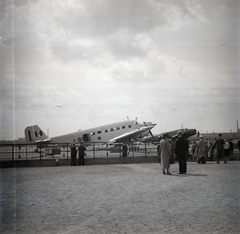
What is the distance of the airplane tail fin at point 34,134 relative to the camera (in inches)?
1523

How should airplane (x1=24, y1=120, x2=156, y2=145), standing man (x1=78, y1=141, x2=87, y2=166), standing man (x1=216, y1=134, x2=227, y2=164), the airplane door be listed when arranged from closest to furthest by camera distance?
1. standing man (x1=216, y1=134, x2=227, y2=164)
2. standing man (x1=78, y1=141, x2=87, y2=166)
3. airplane (x1=24, y1=120, x2=156, y2=145)
4. the airplane door

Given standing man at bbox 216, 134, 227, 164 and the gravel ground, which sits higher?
standing man at bbox 216, 134, 227, 164

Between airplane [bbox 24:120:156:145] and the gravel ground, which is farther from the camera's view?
airplane [bbox 24:120:156:145]

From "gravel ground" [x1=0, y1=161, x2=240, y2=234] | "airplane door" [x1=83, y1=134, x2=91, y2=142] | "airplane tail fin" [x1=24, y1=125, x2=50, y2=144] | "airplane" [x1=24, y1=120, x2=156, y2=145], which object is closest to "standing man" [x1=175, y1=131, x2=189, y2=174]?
"gravel ground" [x1=0, y1=161, x2=240, y2=234]

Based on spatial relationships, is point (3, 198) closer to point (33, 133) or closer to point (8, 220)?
point (8, 220)

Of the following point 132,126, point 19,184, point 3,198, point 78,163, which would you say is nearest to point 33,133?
point 132,126

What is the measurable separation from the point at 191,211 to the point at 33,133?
35299 millimetres

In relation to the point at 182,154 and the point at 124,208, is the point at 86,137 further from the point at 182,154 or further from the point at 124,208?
the point at 124,208

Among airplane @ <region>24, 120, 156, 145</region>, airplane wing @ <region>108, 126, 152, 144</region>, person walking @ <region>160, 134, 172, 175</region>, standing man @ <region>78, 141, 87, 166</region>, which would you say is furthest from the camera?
airplane @ <region>24, 120, 156, 145</region>

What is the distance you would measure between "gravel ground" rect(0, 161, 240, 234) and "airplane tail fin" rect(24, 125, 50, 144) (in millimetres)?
29785

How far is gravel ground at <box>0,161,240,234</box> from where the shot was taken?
5180mm

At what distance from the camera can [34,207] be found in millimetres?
6742

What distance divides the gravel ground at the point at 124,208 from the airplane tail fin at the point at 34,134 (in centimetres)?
2979

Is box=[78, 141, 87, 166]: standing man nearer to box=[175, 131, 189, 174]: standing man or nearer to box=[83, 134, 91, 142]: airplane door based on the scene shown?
box=[175, 131, 189, 174]: standing man
